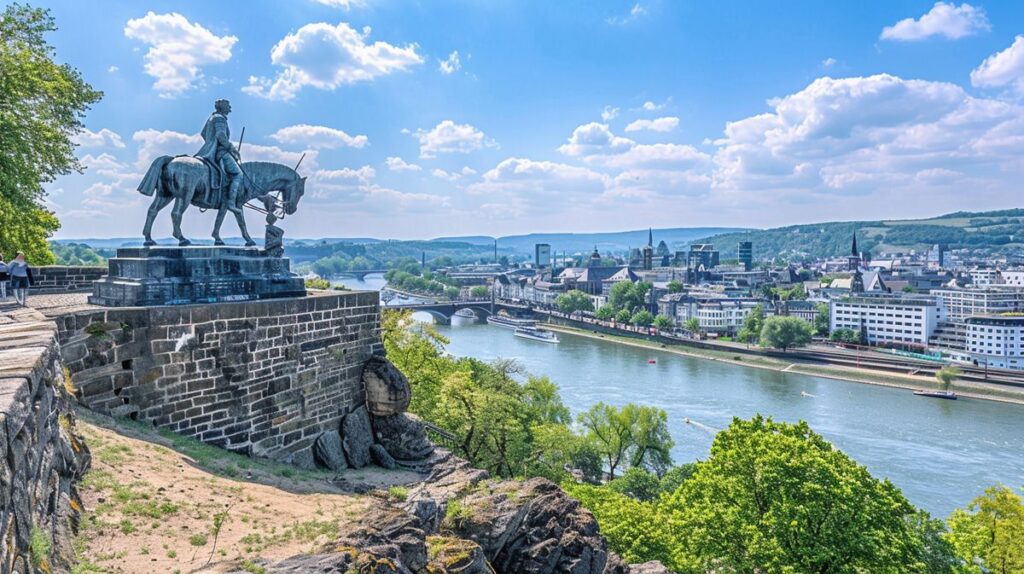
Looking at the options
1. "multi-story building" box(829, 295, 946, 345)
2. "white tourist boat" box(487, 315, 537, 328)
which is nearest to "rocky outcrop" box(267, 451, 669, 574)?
"white tourist boat" box(487, 315, 537, 328)

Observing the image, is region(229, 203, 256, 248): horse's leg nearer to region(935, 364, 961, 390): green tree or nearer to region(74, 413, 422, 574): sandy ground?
region(74, 413, 422, 574): sandy ground

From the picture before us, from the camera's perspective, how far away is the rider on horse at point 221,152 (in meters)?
9.53

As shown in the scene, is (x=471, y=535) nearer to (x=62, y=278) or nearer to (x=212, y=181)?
(x=212, y=181)

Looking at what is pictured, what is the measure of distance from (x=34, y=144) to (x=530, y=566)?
38.0 feet

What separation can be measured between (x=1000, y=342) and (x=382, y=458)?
68709 mm

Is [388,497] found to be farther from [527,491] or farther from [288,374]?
[288,374]

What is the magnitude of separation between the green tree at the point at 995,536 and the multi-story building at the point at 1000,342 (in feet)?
174

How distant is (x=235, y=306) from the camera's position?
27.7 feet

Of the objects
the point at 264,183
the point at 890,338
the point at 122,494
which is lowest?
the point at 890,338

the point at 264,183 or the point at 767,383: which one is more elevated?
the point at 264,183

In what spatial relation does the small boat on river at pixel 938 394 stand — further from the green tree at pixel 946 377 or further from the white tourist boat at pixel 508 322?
the white tourist boat at pixel 508 322

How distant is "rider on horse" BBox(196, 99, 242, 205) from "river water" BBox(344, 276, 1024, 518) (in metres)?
24.9

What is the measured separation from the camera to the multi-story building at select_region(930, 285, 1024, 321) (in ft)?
257

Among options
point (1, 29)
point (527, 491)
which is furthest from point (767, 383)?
point (1, 29)
